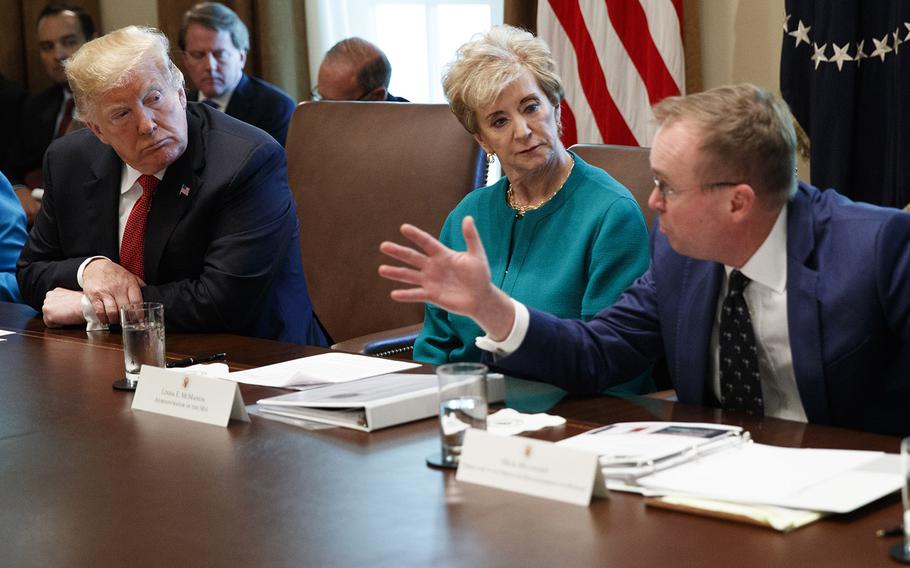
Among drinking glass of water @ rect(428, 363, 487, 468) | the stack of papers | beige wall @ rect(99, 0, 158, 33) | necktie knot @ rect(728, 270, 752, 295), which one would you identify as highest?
beige wall @ rect(99, 0, 158, 33)

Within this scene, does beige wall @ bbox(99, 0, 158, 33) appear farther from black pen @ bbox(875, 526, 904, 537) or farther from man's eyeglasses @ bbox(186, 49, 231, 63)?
black pen @ bbox(875, 526, 904, 537)

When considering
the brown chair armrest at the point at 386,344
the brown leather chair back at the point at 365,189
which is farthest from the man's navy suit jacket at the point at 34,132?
Result: the brown chair armrest at the point at 386,344

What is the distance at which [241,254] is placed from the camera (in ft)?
9.51

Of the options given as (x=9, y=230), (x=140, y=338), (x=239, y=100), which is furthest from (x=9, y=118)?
(x=140, y=338)

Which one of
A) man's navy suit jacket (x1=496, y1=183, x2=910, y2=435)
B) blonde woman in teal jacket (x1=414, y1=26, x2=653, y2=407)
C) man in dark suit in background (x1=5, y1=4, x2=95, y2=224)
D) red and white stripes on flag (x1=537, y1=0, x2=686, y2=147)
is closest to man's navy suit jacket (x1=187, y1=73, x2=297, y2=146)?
man in dark suit in background (x1=5, y1=4, x2=95, y2=224)

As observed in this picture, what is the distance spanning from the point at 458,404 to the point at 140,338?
2.62ft

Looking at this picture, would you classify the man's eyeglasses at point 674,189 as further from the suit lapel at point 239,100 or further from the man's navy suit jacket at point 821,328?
the suit lapel at point 239,100

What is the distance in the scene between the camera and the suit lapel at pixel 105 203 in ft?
9.96

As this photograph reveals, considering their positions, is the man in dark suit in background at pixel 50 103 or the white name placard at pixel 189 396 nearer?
the white name placard at pixel 189 396

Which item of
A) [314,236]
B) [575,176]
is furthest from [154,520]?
[314,236]

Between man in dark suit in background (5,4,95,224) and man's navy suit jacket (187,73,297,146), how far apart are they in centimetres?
149

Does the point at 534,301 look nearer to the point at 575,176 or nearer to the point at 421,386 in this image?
the point at 575,176

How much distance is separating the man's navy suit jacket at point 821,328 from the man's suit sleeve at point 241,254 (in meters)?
0.97

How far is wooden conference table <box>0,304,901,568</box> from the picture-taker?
4.22 feet
